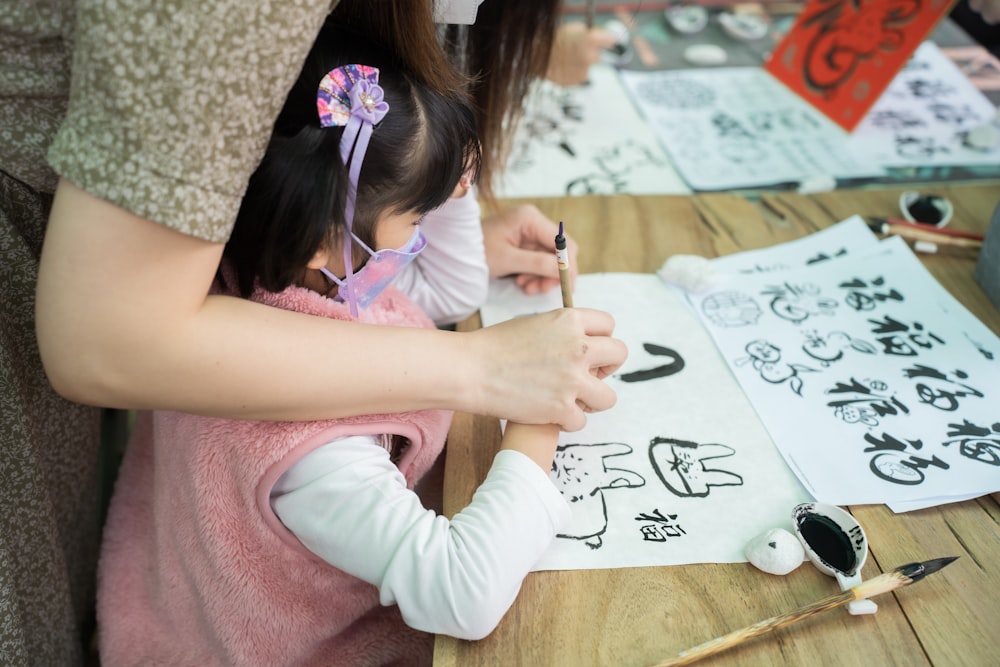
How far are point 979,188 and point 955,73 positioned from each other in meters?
0.42

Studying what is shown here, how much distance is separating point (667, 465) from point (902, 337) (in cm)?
33

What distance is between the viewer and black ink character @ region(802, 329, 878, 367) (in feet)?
2.70

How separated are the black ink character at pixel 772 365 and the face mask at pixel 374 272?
361 mm

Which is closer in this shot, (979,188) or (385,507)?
(385,507)

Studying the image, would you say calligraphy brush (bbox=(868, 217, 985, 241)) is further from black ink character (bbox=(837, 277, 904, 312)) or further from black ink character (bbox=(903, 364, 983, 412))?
black ink character (bbox=(903, 364, 983, 412))

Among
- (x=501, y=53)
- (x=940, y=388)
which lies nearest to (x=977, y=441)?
(x=940, y=388)

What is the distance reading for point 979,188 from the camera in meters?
1.06

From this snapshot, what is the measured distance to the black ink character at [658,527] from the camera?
0.65 m

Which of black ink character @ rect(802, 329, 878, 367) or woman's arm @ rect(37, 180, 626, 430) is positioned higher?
woman's arm @ rect(37, 180, 626, 430)

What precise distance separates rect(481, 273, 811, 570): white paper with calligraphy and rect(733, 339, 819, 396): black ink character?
1.3 inches

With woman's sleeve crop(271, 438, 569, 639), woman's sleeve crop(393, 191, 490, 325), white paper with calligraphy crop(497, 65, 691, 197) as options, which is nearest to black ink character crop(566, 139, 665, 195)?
white paper with calligraphy crop(497, 65, 691, 197)

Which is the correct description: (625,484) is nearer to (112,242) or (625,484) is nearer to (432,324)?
(432,324)

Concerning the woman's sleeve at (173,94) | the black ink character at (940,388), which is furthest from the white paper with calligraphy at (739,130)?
the woman's sleeve at (173,94)

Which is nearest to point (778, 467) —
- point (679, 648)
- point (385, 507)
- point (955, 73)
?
point (679, 648)
